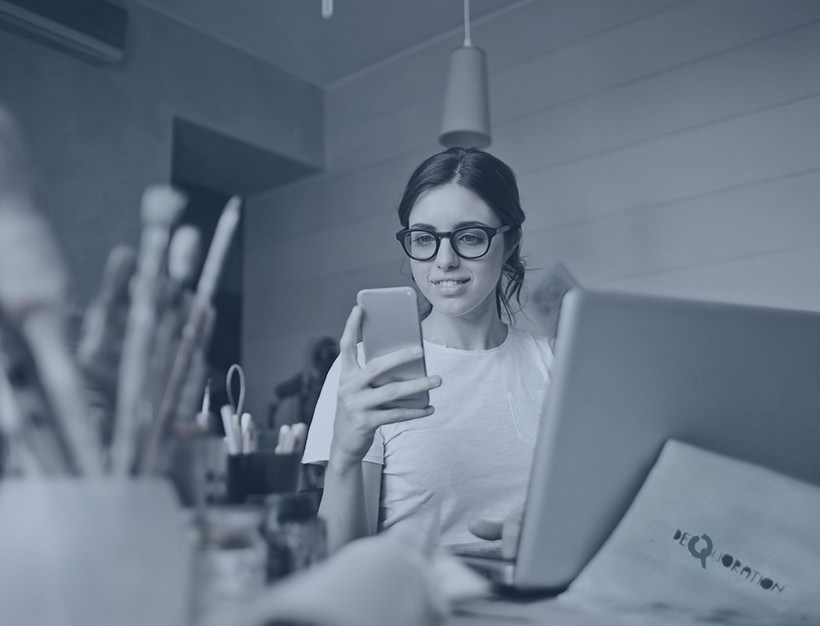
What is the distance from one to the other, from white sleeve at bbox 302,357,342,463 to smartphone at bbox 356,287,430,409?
0.27 meters

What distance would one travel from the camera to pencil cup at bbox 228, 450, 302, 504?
2.08 feet

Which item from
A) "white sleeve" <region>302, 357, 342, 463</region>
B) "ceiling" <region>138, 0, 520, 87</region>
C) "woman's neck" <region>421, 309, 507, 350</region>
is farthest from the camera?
"ceiling" <region>138, 0, 520, 87</region>

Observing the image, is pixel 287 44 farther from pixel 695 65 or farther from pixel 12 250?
pixel 12 250

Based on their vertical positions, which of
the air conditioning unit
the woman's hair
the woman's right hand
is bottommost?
the woman's right hand

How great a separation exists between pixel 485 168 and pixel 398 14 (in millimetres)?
1935

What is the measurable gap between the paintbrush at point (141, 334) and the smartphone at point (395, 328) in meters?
0.50

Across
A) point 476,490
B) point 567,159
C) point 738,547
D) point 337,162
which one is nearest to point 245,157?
point 337,162

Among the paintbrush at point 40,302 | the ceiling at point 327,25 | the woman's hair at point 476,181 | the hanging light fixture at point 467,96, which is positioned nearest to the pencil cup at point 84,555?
the paintbrush at point 40,302

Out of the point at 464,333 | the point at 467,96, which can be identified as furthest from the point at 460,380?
the point at 467,96

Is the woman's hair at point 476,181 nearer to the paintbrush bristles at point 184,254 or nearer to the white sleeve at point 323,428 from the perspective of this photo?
the white sleeve at point 323,428

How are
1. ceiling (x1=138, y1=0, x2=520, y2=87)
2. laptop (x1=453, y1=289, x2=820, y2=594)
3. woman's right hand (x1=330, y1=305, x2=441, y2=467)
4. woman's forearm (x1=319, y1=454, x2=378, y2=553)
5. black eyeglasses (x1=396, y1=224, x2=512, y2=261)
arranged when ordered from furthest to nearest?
ceiling (x1=138, y1=0, x2=520, y2=87)
black eyeglasses (x1=396, y1=224, x2=512, y2=261)
woman's forearm (x1=319, y1=454, x2=378, y2=553)
woman's right hand (x1=330, y1=305, x2=441, y2=467)
laptop (x1=453, y1=289, x2=820, y2=594)

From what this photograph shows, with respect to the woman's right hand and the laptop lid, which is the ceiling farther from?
the laptop lid

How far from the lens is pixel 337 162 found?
148 inches

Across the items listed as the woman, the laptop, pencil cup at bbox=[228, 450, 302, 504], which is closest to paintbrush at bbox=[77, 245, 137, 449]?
pencil cup at bbox=[228, 450, 302, 504]
